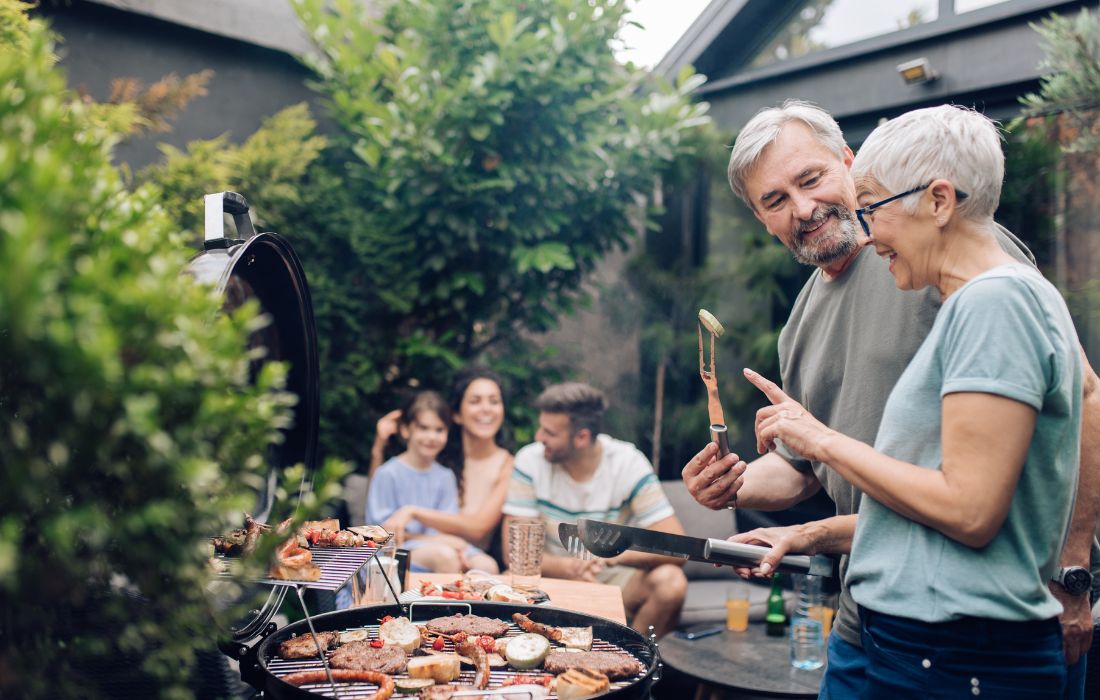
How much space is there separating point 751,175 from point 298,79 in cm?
439

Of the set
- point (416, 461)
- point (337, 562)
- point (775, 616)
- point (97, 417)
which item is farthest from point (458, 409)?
point (97, 417)

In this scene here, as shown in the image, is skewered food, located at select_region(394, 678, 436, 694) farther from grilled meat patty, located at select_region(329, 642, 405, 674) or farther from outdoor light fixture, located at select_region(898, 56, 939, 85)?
outdoor light fixture, located at select_region(898, 56, 939, 85)

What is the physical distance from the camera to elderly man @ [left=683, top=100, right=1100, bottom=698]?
169 centimetres

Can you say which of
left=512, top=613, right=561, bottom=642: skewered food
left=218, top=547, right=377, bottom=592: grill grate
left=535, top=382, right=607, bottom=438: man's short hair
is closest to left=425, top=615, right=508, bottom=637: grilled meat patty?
left=512, top=613, right=561, bottom=642: skewered food

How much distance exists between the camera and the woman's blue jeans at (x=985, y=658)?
1.39 m

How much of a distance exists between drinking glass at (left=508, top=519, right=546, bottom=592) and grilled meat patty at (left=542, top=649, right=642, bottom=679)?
2.38ft

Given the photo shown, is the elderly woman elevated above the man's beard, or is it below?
below

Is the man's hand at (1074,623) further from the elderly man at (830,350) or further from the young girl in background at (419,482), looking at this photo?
the young girl in background at (419,482)

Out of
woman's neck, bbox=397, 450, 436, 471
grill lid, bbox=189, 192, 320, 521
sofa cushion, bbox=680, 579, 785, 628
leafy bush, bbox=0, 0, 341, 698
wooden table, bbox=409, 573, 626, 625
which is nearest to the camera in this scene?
leafy bush, bbox=0, 0, 341, 698

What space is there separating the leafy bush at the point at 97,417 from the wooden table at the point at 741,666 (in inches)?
95.5

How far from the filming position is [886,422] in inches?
60.1

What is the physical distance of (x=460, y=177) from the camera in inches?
193

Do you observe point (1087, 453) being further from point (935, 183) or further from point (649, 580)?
point (649, 580)

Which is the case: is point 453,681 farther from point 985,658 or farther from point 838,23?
point 838,23
